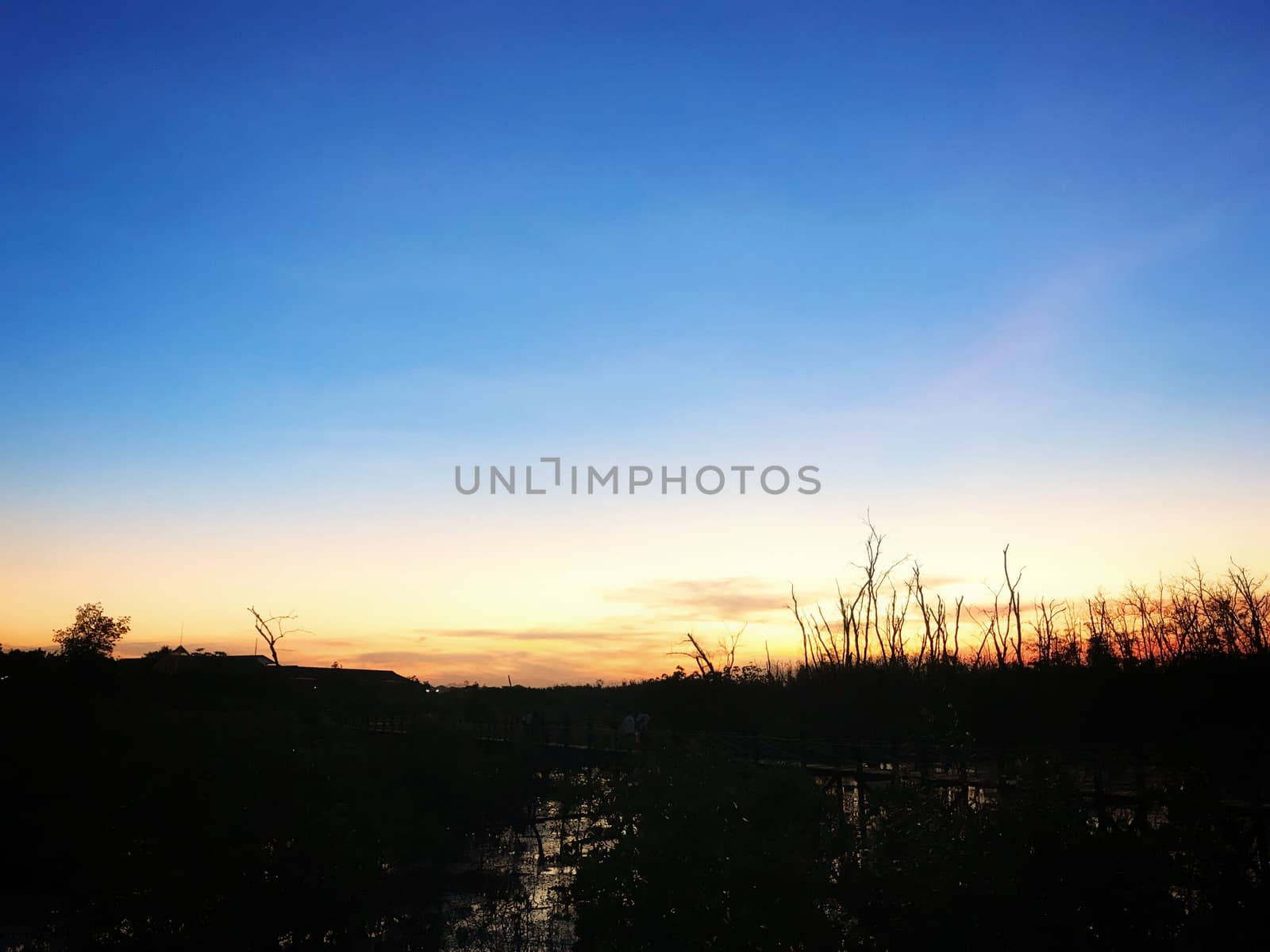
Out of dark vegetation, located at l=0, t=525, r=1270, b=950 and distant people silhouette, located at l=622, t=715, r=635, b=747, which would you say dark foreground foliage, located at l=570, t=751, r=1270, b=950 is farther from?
distant people silhouette, located at l=622, t=715, r=635, b=747

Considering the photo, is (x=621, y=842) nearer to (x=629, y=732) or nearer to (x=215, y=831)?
(x=215, y=831)

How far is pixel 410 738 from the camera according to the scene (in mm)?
27062

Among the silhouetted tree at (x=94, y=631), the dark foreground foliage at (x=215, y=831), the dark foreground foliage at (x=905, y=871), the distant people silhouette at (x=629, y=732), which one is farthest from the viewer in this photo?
the silhouetted tree at (x=94, y=631)

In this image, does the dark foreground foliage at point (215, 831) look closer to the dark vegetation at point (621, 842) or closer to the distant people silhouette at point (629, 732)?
the dark vegetation at point (621, 842)

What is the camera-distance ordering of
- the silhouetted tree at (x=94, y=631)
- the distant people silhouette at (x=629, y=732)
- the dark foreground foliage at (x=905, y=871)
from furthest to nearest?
the silhouetted tree at (x=94, y=631) < the distant people silhouette at (x=629, y=732) < the dark foreground foliage at (x=905, y=871)

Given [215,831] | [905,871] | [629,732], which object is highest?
[629,732]

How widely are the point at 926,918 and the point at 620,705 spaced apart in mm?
54024

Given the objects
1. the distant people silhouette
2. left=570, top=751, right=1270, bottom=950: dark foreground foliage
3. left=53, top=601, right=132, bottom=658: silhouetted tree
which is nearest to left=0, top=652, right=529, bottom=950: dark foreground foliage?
the distant people silhouette

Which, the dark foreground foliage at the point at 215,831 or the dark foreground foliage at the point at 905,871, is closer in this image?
the dark foreground foliage at the point at 905,871

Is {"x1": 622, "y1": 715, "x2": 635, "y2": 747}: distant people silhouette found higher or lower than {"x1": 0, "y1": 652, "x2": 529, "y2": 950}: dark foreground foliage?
higher

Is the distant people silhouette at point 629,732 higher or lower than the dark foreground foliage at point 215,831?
higher

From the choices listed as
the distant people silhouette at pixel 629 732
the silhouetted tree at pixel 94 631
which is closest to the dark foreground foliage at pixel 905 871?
the distant people silhouette at pixel 629 732

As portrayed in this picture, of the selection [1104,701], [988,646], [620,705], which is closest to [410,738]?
[1104,701]

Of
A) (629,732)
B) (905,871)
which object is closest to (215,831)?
(905,871)
